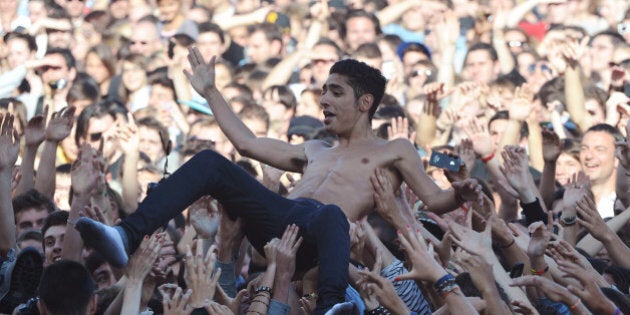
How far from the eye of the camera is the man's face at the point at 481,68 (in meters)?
14.2

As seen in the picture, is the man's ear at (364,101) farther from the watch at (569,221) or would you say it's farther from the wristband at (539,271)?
the watch at (569,221)

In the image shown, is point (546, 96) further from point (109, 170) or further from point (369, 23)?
point (109, 170)

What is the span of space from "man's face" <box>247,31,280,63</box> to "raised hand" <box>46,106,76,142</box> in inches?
218

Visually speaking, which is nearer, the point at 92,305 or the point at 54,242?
the point at 92,305

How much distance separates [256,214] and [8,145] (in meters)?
1.89

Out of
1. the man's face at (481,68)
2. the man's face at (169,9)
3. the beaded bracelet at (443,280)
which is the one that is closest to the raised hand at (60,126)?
the beaded bracelet at (443,280)

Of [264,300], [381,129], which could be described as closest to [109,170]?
[381,129]

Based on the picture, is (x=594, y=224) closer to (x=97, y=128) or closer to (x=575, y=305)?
(x=575, y=305)

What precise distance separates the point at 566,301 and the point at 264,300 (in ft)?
5.41

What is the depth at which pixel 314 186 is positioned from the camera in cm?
834

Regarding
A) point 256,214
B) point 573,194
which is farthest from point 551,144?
point 256,214

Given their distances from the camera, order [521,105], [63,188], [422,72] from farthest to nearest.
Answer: [422,72] → [521,105] → [63,188]

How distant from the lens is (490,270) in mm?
6816

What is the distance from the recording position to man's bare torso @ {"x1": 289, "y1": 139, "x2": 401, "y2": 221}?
8.30 metres
